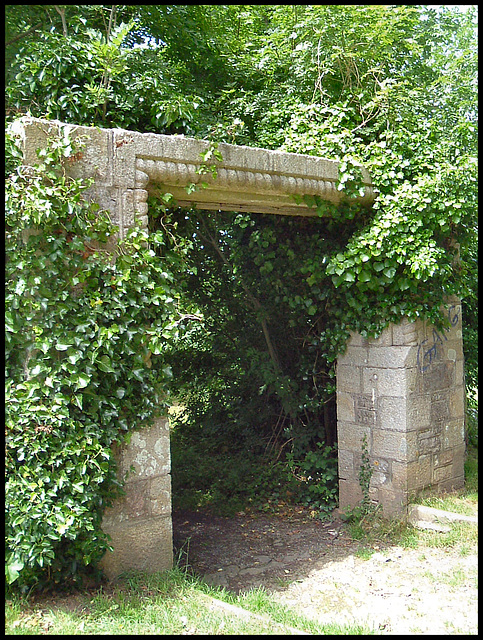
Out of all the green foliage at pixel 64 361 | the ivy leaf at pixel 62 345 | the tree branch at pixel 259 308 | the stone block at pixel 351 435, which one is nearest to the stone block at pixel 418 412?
the stone block at pixel 351 435

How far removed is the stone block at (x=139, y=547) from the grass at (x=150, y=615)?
3.4 inches

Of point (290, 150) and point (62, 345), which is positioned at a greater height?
point (290, 150)

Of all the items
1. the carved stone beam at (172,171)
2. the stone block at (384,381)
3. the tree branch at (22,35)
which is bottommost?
the stone block at (384,381)

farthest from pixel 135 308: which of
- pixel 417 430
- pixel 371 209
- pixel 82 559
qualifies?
pixel 417 430

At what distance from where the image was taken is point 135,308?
3396mm

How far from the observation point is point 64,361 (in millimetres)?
3195

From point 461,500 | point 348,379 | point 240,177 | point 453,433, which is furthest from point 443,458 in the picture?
point 240,177

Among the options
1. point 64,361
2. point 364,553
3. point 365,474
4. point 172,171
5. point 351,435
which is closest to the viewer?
point 64,361

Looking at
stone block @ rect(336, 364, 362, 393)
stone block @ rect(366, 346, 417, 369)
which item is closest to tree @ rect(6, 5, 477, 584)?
stone block @ rect(336, 364, 362, 393)

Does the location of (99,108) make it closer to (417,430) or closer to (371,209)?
(371,209)

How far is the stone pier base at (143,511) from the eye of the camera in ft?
11.3

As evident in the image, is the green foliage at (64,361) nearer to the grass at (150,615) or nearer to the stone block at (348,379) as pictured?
the grass at (150,615)

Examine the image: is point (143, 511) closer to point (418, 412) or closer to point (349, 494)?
point (349, 494)

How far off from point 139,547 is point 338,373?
7.66 ft
